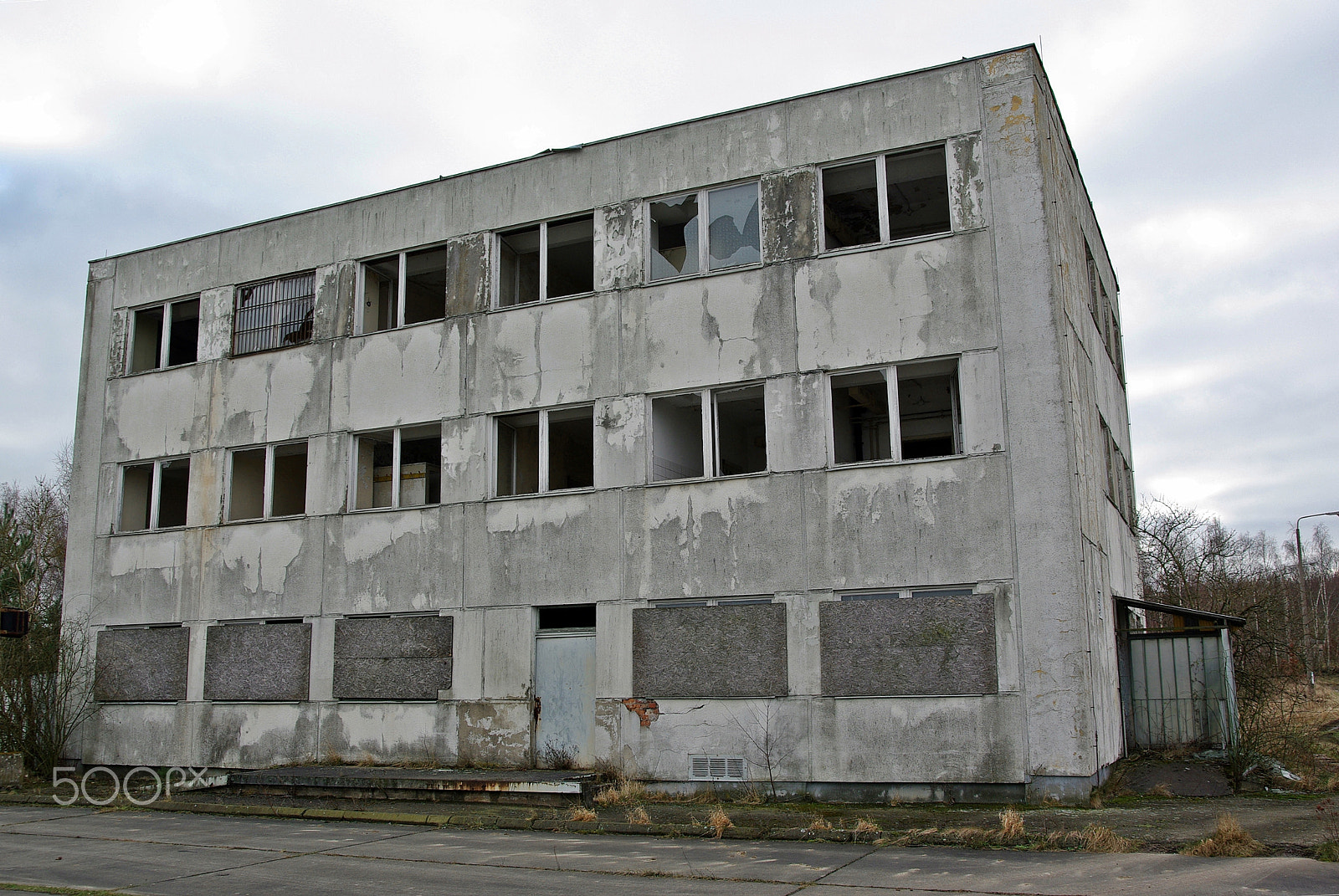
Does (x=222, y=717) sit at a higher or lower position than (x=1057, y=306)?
lower

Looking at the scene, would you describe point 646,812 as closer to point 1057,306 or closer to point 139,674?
point 1057,306

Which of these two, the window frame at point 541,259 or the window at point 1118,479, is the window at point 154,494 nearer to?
the window frame at point 541,259

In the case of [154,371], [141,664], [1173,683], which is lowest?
[1173,683]

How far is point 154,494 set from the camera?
64.1 ft

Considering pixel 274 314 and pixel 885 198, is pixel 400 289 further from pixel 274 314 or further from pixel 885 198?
pixel 885 198

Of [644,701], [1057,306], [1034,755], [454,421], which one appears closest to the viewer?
[1034,755]

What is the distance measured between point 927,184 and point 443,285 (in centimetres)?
917

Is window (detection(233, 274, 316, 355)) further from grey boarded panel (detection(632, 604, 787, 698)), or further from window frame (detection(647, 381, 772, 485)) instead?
grey boarded panel (detection(632, 604, 787, 698))

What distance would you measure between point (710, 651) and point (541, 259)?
22.4ft

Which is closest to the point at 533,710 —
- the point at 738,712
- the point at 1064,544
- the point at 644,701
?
the point at 644,701

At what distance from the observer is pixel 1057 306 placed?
13.5 m

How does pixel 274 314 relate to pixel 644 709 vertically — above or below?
above

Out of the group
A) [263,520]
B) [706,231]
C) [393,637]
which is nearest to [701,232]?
[706,231]

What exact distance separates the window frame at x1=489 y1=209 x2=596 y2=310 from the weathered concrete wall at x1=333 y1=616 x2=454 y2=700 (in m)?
5.14
